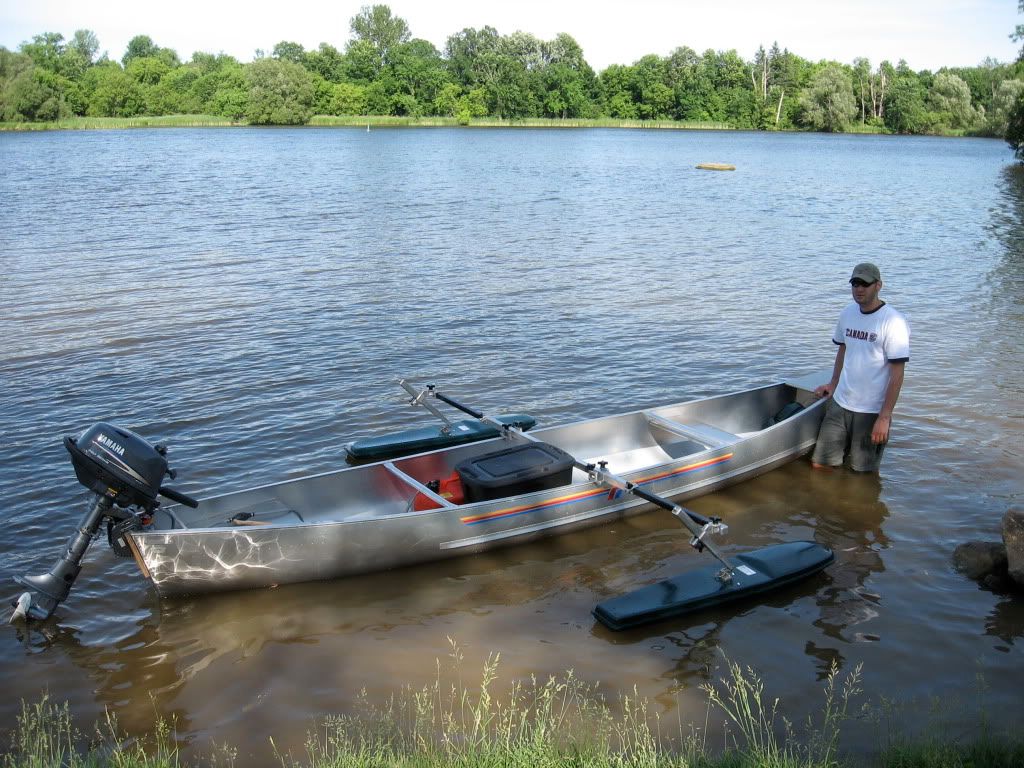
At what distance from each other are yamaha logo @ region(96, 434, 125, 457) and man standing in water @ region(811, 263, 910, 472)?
281 inches

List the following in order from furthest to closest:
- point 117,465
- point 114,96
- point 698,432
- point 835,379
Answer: point 114,96
point 698,432
point 835,379
point 117,465

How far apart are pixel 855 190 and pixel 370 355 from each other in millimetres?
37173

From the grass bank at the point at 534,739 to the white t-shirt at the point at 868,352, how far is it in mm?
3980

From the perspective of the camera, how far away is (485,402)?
42.6ft

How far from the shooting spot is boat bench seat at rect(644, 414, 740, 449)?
10.3 m

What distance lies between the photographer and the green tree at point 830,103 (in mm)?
112312

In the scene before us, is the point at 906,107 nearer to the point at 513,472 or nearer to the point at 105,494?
the point at 513,472

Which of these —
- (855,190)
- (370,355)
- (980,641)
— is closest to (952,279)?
(370,355)

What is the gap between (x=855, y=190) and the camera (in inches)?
1772

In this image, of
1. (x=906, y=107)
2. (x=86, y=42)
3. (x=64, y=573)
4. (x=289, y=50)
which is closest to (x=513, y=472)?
(x=64, y=573)

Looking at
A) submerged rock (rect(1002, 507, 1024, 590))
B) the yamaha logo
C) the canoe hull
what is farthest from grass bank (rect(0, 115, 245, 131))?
submerged rock (rect(1002, 507, 1024, 590))

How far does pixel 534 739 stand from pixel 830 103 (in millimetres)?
121785

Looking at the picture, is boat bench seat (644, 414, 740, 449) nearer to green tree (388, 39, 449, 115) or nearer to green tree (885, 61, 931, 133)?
green tree (885, 61, 931, 133)

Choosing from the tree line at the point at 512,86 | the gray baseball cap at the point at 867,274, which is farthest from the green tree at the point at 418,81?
the gray baseball cap at the point at 867,274
